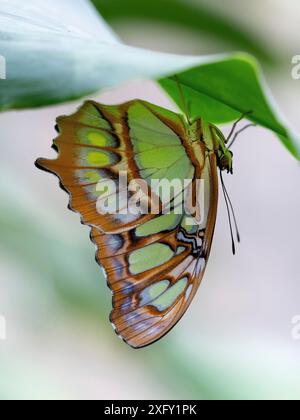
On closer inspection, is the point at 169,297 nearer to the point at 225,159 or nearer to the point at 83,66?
the point at 225,159

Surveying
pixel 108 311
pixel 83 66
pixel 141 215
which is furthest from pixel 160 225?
pixel 108 311

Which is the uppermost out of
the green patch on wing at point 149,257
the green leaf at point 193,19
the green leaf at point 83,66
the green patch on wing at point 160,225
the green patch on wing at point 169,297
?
the green leaf at point 193,19

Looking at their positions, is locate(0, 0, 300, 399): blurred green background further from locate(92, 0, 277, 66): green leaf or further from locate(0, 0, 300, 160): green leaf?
locate(0, 0, 300, 160): green leaf

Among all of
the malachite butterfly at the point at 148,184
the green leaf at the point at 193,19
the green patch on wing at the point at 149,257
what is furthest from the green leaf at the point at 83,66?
the green leaf at the point at 193,19

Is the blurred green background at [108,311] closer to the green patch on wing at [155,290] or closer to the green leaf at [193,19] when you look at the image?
the green leaf at [193,19]

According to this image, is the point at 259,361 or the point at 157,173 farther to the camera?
the point at 259,361

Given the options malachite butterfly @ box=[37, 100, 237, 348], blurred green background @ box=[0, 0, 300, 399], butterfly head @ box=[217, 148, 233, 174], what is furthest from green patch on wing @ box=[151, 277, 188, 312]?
blurred green background @ box=[0, 0, 300, 399]

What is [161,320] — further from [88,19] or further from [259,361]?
[259,361]
